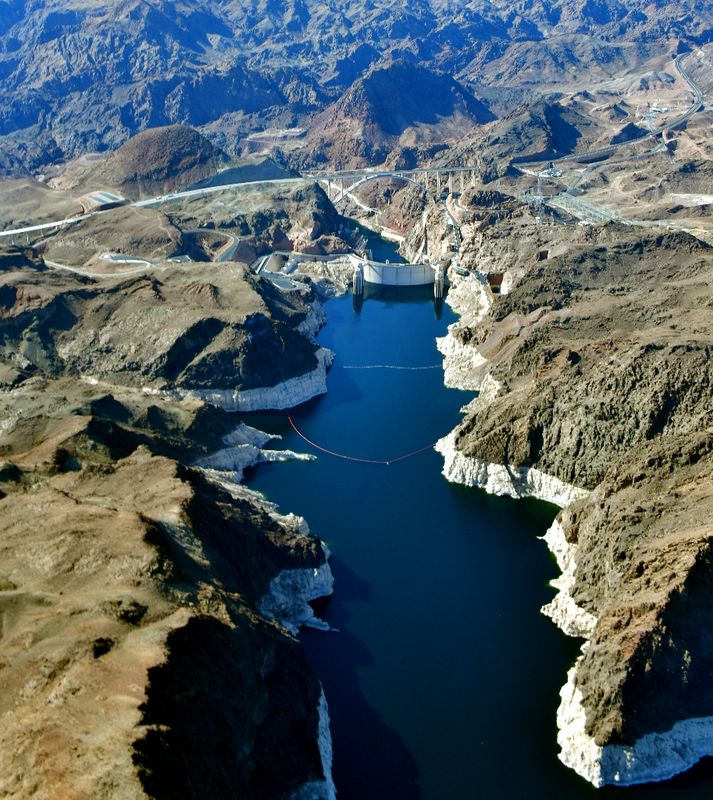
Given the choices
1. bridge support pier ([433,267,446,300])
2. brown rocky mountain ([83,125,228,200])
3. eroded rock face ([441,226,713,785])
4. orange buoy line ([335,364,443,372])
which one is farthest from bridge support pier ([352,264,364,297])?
brown rocky mountain ([83,125,228,200])

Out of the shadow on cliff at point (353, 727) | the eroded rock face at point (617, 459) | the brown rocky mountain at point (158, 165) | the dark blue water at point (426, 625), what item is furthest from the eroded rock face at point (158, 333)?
the brown rocky mountain at point (158, 165)

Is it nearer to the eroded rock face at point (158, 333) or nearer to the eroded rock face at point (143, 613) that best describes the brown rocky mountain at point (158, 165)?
the eroded rock face at point (158, 333)

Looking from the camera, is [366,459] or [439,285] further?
[439,285]

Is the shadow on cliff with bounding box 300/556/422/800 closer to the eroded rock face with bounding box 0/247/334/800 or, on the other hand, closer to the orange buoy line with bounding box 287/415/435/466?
the eroded rock face with bounding box 0/247/334/800

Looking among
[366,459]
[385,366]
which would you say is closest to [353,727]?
[366,459]

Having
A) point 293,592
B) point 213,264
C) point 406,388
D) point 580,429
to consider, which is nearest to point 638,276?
point 406,388

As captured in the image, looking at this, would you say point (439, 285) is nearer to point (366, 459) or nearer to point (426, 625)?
point (366, 459)

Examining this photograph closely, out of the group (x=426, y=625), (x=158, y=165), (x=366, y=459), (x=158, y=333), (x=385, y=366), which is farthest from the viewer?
(x=158, y=165)
